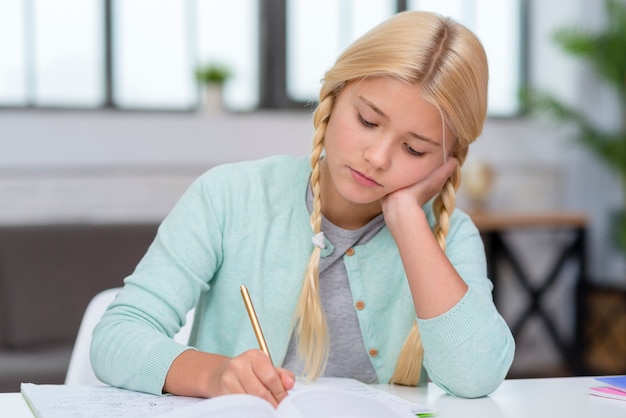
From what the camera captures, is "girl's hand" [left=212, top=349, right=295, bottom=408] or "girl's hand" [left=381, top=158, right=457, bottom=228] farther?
"girl's hand" [left=381, top=158, right=457, bottom=228]

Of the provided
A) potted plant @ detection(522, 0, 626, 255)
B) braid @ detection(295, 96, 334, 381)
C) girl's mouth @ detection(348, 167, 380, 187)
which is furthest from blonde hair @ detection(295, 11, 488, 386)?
potted plant @ detection(522, 0, 626, 255)

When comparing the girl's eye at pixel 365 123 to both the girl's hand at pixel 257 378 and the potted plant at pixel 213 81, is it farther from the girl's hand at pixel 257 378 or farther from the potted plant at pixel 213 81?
the potted plant at pixel 213 81

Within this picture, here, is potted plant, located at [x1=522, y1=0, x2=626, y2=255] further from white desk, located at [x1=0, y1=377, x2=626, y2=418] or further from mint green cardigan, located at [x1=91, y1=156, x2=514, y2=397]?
white desk, located at [x1=0, y1=377, x2=626, y2=418]

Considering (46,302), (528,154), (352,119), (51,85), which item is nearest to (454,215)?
(352,119)

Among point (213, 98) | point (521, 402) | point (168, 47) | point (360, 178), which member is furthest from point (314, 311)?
point (168, 47)

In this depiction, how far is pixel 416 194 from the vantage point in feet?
4.69

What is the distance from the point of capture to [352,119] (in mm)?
1334

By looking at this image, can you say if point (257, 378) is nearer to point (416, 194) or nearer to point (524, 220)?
point (416, 194)

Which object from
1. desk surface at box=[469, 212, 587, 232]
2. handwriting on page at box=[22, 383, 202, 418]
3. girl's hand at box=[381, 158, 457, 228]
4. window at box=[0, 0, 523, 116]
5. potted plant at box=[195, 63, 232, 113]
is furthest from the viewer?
desk surface at box=[469, 212, 587, 232]

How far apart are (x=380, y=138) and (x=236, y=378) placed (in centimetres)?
43

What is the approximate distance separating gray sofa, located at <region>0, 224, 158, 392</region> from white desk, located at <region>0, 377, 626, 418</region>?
1.87 m

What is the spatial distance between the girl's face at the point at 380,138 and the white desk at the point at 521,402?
0.29 metres

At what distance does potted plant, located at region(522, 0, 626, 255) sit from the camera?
13.8 feet

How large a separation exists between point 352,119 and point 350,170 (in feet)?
0.24
